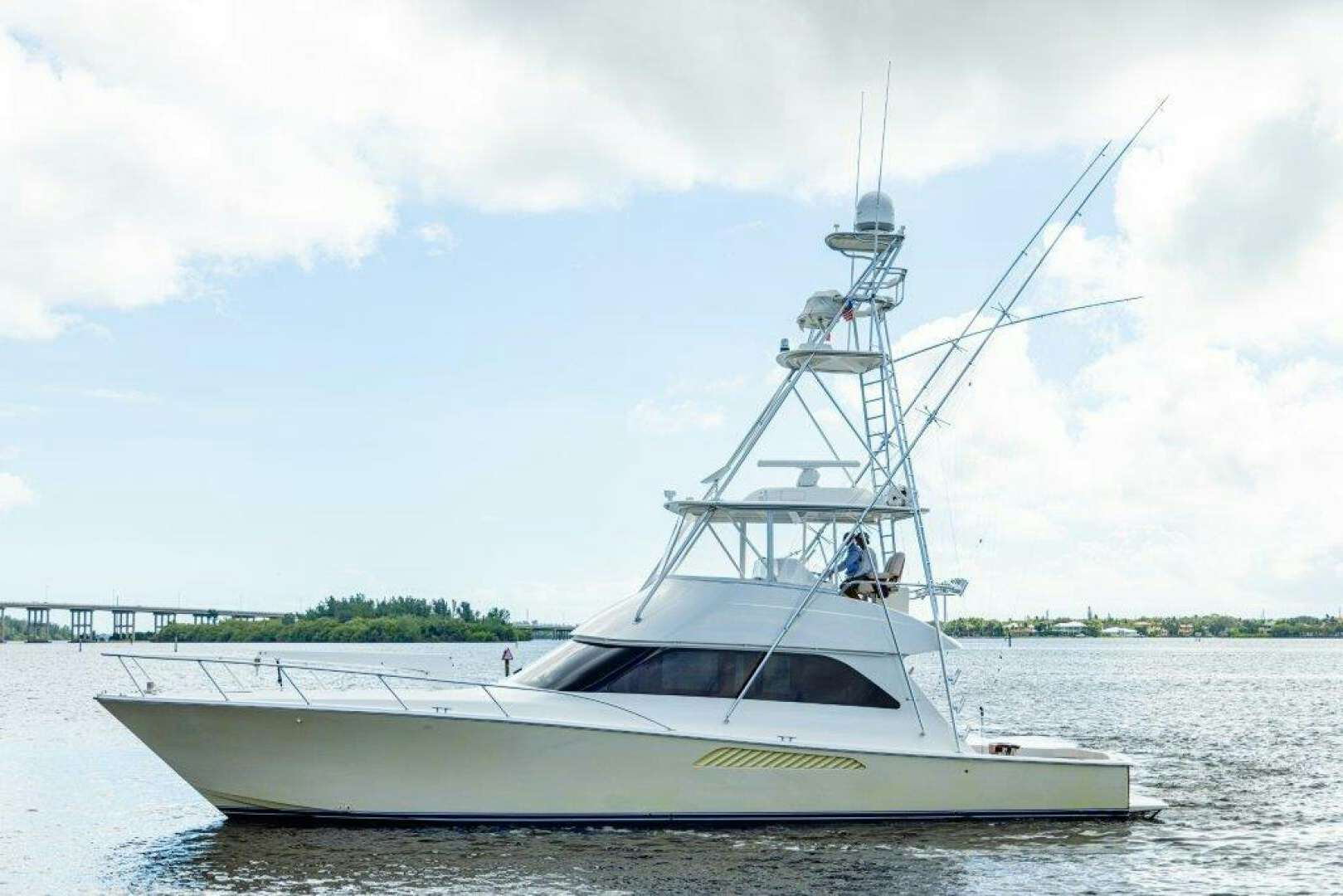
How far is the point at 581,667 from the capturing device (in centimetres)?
1627

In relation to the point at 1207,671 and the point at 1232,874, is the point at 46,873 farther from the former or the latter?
the point at 1207,671

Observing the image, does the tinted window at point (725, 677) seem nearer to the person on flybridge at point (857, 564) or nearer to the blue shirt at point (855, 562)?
the person on flybridge at point (857, 564)

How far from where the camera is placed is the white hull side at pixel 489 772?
15.0m

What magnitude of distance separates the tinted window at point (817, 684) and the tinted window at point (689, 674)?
28 centimetres

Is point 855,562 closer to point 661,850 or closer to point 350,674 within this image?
point 661,850

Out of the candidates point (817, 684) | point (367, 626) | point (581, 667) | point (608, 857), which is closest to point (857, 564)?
point (817, 684)

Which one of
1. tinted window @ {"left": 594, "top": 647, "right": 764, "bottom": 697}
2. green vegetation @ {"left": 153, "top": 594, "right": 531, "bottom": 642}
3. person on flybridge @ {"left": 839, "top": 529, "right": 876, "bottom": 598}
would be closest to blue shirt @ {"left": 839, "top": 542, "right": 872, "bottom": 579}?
person on flybridge @ {"left": 839, "top": 529, "right": 876, "bottom": 598}

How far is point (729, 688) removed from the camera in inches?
622

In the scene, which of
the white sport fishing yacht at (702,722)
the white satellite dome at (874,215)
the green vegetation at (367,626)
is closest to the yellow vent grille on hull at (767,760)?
the white sport fishing yacht at (702,722)

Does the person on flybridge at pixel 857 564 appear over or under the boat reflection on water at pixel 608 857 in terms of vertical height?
over

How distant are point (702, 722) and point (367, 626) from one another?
128 meters

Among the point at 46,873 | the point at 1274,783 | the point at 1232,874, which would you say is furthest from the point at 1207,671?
the point at 46,873

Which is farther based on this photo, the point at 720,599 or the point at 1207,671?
the point at 1207,671

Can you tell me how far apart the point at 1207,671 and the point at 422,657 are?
3404 inches
